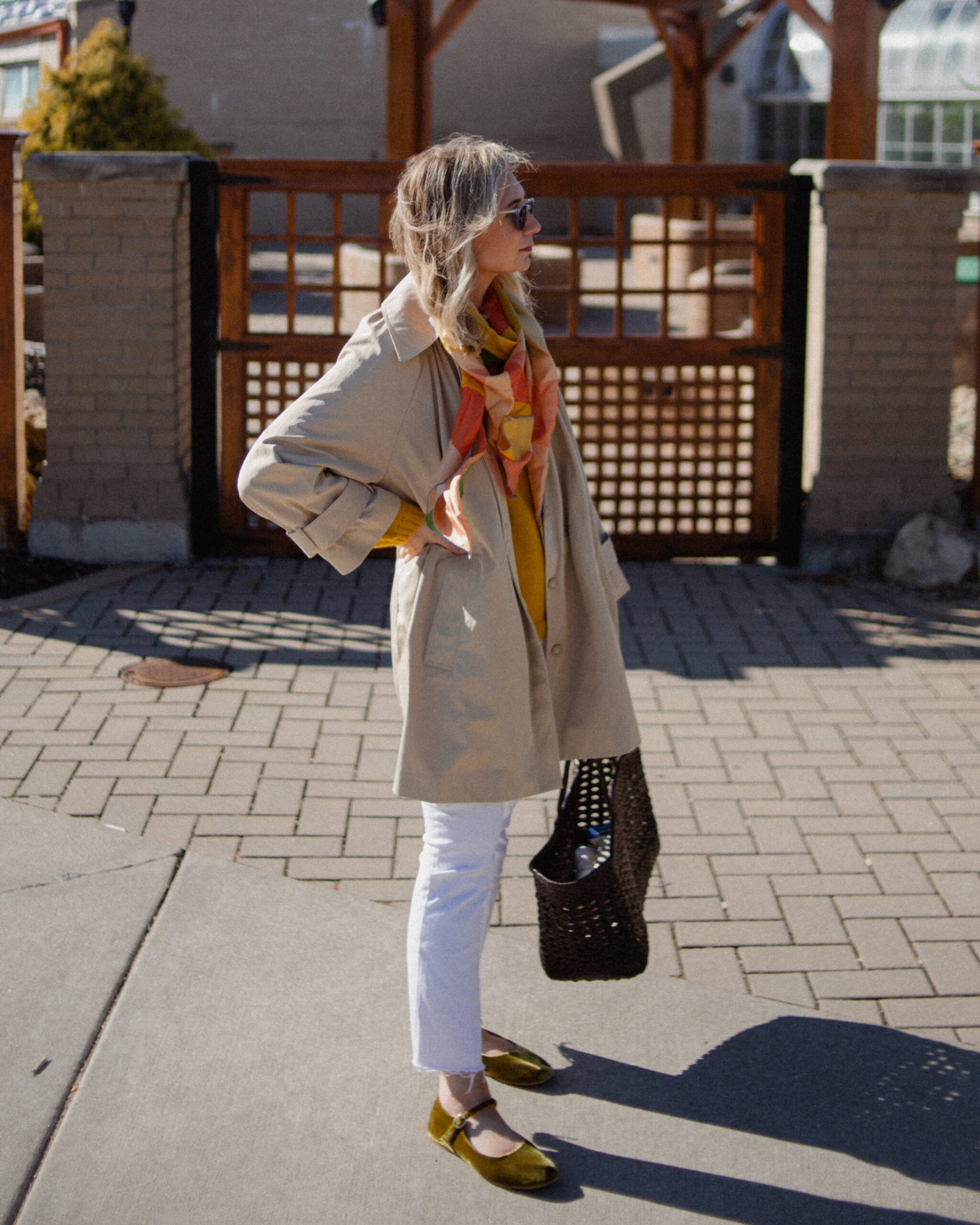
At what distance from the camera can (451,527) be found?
2.91 meters

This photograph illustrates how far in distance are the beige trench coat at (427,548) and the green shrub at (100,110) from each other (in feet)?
33.5

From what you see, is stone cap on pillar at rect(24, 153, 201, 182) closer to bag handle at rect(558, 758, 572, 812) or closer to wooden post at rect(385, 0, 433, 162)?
wooden post at rect(385, 0, 433, 162)

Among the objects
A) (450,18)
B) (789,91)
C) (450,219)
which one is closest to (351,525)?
(450,219)

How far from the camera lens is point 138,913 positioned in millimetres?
3926

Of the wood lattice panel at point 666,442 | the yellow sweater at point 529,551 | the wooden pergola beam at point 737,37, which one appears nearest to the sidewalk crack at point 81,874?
the yellow sweater at point 529,551

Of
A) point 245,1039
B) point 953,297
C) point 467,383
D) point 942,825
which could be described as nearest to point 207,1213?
point 245,1039

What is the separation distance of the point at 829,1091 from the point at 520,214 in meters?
1.87

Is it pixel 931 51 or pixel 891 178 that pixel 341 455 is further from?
pixel 931 51

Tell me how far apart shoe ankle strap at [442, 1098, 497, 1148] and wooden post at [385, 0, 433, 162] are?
7.69 meters

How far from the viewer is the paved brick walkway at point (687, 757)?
12.9 feet

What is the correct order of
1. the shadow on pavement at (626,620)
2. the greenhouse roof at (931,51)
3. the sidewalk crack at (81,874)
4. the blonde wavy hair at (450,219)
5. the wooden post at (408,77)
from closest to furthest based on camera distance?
the blonde wavy hair at (450,219) < the sidewalk crack at (81,874) < the shadow on pavement at (626,620) < the wooden post at (408,77) < the greenhouse roof at (931,51)

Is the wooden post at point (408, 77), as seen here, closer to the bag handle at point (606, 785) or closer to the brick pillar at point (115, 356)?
the brick pillar at point (115, 356)

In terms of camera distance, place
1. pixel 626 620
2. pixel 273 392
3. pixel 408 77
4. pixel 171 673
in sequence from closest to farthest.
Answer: pixel 171 673, pixel 626 620, pixel 273 392, pixel 408 77

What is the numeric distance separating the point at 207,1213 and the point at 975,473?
599cm
